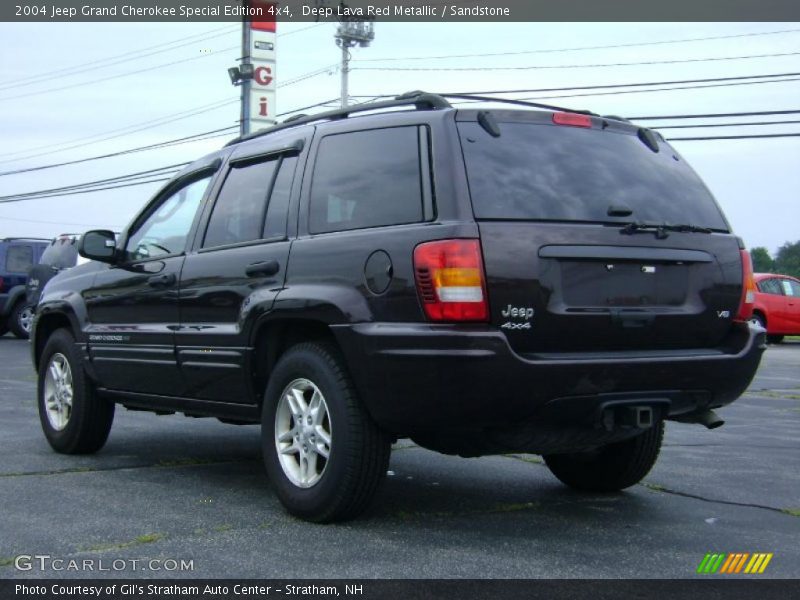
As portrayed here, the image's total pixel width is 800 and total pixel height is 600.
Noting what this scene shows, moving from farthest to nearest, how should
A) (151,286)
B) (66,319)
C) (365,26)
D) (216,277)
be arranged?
(365,26), (66,319), (151,286), (216,277)

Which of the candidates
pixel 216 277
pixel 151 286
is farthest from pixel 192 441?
pixel 216 277

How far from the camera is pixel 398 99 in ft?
16.3

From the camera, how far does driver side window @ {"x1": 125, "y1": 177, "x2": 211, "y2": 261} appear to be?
6.06 meters

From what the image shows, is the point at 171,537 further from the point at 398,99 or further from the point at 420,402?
the point at 398,99

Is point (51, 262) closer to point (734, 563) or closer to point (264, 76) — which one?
point (264, 76)

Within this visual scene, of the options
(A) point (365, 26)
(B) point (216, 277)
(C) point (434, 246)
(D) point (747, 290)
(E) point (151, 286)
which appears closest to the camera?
(C) point (434, 246)

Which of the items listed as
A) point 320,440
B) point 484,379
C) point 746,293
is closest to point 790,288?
point 746,293

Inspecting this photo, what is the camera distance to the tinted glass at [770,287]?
23.9m

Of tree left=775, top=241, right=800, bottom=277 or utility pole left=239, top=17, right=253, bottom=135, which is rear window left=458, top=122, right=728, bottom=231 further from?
tree left=775, top=241, right=800, bottom=277

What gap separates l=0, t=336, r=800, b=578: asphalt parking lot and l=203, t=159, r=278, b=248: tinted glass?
1365 millimetres

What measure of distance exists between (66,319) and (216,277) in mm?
2000

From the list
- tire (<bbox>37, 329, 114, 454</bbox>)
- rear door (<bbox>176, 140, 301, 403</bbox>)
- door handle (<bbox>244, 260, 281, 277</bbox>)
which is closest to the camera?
door handle (<bbox>244, 260, 281, 277</bbox>)

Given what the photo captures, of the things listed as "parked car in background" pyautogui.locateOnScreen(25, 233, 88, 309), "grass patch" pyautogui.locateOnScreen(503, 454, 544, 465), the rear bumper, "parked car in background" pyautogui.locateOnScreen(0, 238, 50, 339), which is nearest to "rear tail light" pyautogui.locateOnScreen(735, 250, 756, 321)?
the rear bumper

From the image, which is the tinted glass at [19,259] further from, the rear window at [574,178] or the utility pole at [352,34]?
the utility pole at [352,34]
